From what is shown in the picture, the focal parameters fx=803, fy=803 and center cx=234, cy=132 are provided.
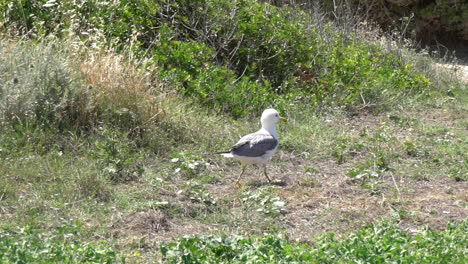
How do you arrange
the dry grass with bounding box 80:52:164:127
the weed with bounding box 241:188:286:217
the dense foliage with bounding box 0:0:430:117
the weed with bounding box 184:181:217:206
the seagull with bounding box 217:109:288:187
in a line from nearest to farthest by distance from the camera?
the weed with bounding box 241:188:286:217, the weed with bounding box 184:181:217:206, the seagull with bounding box 217:109:288:187, the dry grass with bounding box 80:52:164:127, the dense foliage with bounding box 0:0:430:117

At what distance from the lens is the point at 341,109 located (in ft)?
35.3

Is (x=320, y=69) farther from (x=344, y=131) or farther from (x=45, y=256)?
(x=45, y=256)

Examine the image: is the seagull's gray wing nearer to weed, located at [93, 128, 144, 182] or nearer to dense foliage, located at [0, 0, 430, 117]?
weed, located at [93, 128, 144, 182]

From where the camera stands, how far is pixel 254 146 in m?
7.82

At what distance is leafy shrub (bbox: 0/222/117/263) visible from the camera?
16.8ft

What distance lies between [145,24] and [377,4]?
276 inches

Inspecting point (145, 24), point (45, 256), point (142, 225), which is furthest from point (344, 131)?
point (45, 256)

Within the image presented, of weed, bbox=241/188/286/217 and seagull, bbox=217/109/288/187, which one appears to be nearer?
weed, bbox=241/188/286/217

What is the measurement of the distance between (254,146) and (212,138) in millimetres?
1257

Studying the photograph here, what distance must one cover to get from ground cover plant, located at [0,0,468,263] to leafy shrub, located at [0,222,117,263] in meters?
0.02

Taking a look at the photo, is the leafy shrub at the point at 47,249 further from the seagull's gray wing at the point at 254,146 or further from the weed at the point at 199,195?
the seagull's gray wing at the point at 254,146

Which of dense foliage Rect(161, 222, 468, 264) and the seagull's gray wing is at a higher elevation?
dense foliage Rect(161, 222, 468, 264)

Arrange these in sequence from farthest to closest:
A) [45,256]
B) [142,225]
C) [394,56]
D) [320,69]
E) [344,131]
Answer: [394,56] → [320,69] → [344,131] → [142,225] → [45,256]

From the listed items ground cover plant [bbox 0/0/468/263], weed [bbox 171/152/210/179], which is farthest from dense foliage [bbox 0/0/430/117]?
weed [bbox 171/152/210/179]
